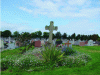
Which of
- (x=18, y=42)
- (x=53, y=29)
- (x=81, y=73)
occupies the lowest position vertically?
(x=81, y=73)

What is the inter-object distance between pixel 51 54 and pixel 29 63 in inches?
57.5

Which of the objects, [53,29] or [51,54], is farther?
[53,29]

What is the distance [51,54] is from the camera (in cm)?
597

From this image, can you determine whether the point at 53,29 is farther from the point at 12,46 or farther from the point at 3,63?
the point at 12,46

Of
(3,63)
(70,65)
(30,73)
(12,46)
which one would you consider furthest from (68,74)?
(12,46)

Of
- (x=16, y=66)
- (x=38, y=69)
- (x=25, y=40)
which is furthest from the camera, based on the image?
(x=25, y=40)

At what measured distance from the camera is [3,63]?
556 cm

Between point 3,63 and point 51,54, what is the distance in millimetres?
2936

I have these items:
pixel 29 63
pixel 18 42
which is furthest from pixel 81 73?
pixel 18 42

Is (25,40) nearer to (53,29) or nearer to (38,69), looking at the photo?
(53,29)

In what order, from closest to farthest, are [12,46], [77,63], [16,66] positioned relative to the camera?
1. [16,66]
2. [77,63]
3. [12,46]

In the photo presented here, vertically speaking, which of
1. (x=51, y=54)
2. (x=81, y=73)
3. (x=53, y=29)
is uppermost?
(x=53, y=29)

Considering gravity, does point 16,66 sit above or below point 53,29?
below

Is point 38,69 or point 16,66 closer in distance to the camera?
point 38,69
